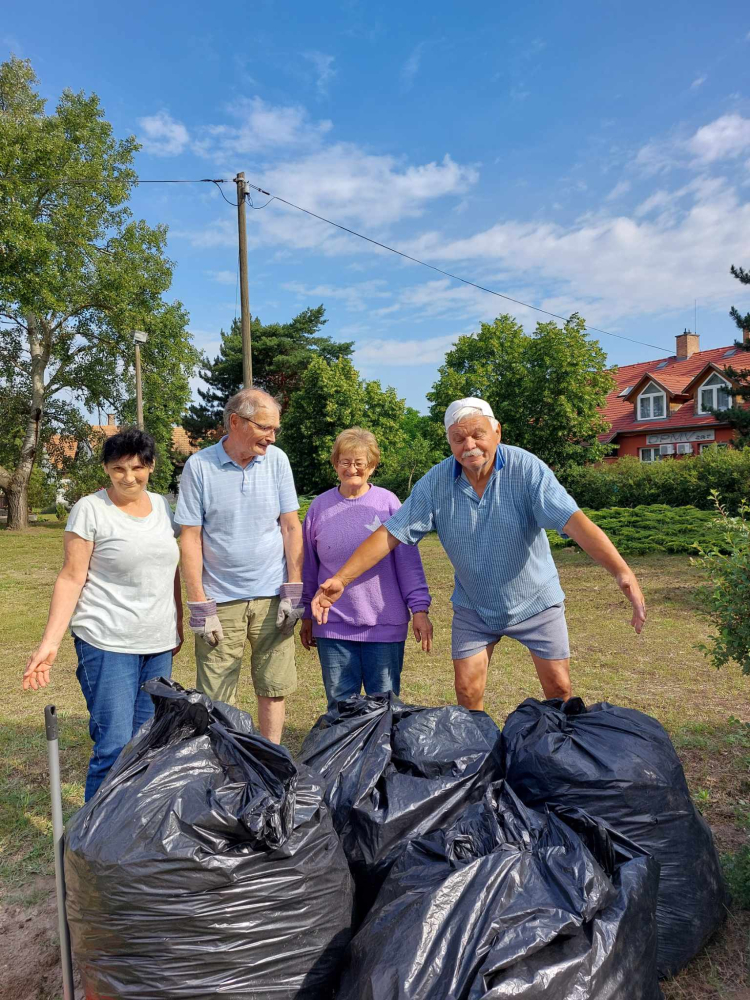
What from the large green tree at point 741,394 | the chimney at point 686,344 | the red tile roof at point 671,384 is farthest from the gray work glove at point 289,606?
the chimney at point 686,344

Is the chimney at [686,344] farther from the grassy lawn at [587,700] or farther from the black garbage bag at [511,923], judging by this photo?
the black garbage bag at [511,923]

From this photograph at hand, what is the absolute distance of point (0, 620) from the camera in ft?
26.1

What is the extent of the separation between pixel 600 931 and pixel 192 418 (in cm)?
3978

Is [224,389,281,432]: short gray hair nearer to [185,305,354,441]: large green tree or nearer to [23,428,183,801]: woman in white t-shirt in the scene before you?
[23,428,183,801]: woman in white t-shirt

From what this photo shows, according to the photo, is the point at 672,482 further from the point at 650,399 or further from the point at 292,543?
the point at 292,543

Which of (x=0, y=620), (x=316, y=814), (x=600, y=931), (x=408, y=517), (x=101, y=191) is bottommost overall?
(x=0, y=620)

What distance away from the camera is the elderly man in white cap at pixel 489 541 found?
258cm

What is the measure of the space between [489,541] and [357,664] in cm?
81

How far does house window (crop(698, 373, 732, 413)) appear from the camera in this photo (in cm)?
2610

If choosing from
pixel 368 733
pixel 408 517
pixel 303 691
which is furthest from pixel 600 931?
pixel 303 691

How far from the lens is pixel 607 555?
2.44m

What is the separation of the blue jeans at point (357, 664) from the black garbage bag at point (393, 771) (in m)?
0.64

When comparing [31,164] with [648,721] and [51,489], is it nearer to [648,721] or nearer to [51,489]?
[51,489]

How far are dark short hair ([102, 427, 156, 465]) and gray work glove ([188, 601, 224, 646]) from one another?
0.60 metres
